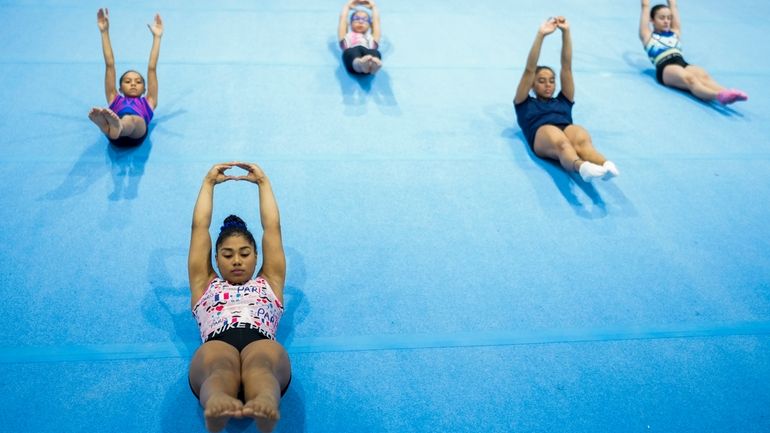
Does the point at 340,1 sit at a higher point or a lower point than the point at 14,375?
higher

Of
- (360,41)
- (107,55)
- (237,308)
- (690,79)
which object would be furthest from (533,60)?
(107,55)

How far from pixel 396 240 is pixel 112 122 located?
1822 millimetres

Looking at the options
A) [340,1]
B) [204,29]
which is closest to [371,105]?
[204,29]

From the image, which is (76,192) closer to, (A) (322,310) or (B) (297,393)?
(A) (322,310)

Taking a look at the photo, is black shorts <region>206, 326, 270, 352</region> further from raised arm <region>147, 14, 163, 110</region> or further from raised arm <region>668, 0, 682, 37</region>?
raised arm <region>668, 0, 682, 37</region>

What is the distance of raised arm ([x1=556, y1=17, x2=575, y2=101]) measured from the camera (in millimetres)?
3648

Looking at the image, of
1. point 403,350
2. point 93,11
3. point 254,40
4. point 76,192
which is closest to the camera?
point 403,350

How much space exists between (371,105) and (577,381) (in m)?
2.65

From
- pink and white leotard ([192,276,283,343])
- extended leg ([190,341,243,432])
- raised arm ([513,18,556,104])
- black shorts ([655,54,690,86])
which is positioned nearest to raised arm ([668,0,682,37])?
black shorts ([655,54,690,86])

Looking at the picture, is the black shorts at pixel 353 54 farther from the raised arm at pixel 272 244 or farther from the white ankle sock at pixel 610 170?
the raised arm at pixel 272 244

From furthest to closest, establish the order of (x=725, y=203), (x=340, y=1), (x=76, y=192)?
(x=340, y=1)
(x=725, y=203)
(x=76, y=192)

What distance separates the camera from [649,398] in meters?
2.33

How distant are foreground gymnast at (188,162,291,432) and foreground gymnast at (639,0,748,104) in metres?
3.98

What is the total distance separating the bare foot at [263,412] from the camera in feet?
5.60
